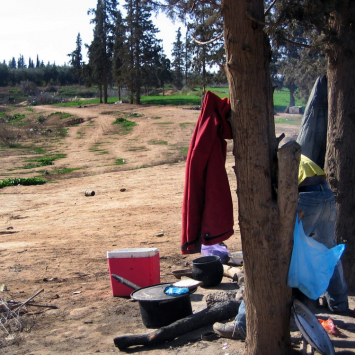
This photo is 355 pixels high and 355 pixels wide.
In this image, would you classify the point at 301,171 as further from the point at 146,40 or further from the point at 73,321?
the point at 146,40

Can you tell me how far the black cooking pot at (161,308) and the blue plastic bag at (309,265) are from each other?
1460 mm

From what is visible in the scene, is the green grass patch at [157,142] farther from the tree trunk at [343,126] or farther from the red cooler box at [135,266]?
the tree trunk at [343,126]

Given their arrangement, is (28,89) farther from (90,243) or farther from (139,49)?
(90,243)

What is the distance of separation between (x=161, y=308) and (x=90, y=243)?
3512 millimetres

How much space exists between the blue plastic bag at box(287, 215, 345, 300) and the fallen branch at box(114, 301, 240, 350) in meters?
1.22

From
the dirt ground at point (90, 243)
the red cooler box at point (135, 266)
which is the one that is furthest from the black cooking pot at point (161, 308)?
the red cooler box at point (135, 266)

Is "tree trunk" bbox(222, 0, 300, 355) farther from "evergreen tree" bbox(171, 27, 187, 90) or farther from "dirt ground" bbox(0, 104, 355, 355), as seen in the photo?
"evergreen tree" bbox(171, 27, 187, 90)

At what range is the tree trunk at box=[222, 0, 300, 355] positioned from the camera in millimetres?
2951

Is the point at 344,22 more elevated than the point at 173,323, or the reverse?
the point at 344,22

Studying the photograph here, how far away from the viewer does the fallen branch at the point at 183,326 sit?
405 centimetres

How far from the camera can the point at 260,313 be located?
311cm

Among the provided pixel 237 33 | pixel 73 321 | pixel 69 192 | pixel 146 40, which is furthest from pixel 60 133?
pixel 237 33

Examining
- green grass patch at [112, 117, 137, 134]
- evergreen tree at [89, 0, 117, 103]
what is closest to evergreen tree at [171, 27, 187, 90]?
evergreen tree at [89, 0, 117, 103]

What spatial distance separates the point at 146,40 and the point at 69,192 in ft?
87.1
